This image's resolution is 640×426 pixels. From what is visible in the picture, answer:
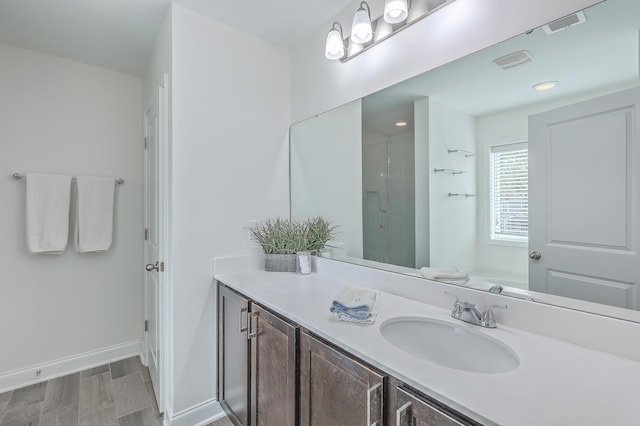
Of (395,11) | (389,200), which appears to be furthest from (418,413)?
(395,11)

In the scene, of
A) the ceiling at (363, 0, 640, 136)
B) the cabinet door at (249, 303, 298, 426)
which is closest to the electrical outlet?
the cabinet door at (249, 303, 298, 426)

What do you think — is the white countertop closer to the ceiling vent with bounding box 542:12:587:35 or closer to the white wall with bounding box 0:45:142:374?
the ceiling vent with bounding box 542:12:587:35

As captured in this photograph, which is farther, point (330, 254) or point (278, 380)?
point (330, 254)

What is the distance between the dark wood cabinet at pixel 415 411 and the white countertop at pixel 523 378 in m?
0.02

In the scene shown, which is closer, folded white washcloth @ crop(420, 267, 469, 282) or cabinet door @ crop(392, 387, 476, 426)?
cabinet door @ crop(392, 387, 476, 426)

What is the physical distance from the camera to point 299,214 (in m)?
2.19

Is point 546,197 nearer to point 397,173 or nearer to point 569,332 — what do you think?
point 569,332

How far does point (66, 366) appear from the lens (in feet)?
7.61

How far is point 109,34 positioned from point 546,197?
2.65 meters

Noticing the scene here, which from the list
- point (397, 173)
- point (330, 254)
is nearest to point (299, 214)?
point (330, 254)

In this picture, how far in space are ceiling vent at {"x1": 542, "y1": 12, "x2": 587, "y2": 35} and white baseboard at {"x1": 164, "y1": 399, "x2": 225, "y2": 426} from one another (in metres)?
2.43

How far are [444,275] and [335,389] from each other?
0.66 meters

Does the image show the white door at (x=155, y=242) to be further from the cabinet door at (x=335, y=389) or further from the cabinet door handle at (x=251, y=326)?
the cabinet door at (x=335, y=389)

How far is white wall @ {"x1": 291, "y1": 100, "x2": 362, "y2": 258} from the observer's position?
73.0 inches
